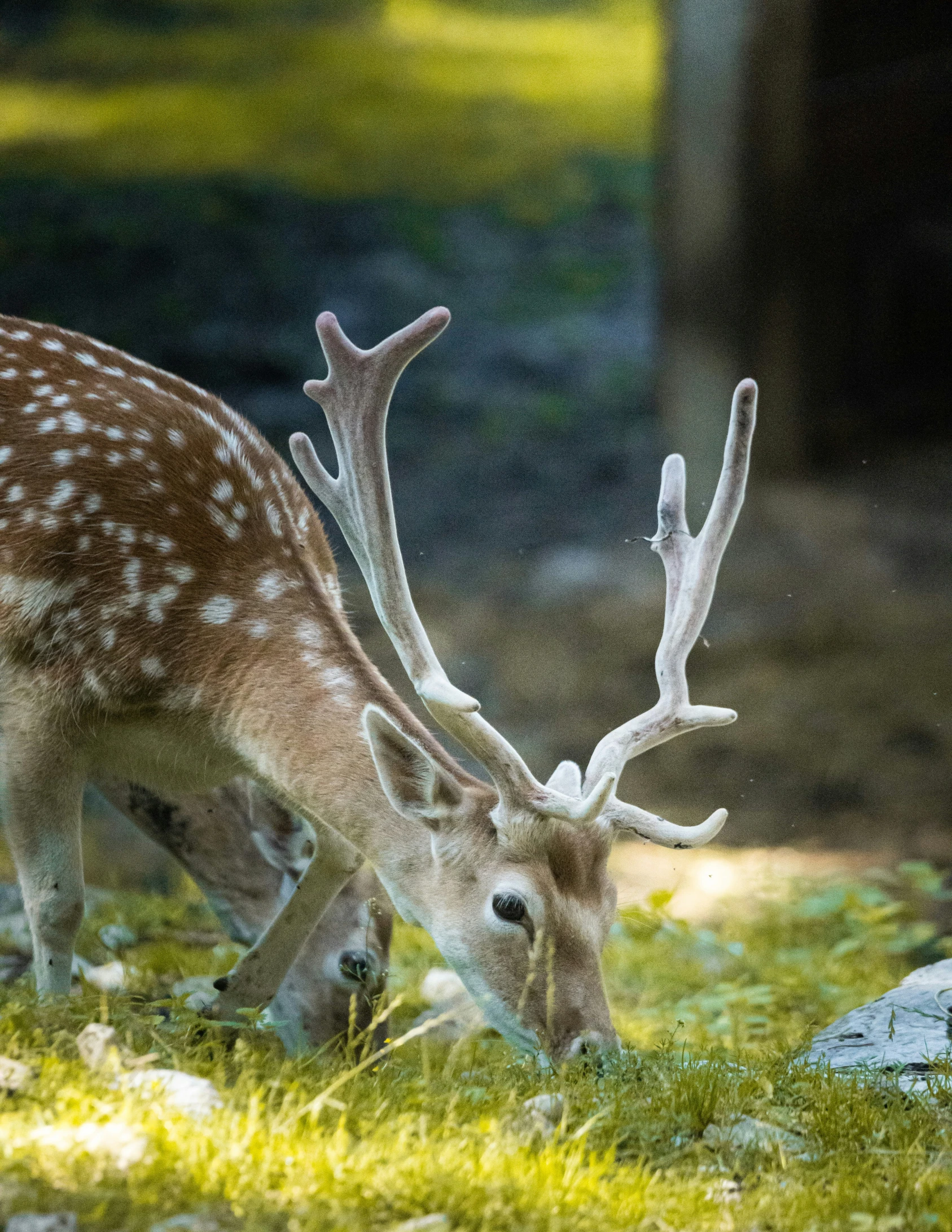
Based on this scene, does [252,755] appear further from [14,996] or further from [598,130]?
[598,130]

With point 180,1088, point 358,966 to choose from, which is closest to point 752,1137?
point 180,1088

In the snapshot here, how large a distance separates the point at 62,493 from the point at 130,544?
0.74 feet

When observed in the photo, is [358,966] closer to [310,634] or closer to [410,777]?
[410,777]

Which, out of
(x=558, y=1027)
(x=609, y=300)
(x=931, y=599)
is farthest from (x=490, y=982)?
(x=609, y=300)

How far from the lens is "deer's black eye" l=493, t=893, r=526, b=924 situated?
3215 millimetres

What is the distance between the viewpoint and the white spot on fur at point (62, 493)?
3645mm

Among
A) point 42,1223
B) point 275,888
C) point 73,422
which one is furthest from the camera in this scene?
point 275,888

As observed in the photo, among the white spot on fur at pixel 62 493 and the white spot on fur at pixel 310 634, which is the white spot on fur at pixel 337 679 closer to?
the white spot on fur at pixel 310 634

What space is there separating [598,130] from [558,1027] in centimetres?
1453

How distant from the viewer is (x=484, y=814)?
3.33m

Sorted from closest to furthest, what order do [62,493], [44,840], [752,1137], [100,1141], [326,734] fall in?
[100,1141]
[752,1137]
[326,734]
[44,840]
[62,493]

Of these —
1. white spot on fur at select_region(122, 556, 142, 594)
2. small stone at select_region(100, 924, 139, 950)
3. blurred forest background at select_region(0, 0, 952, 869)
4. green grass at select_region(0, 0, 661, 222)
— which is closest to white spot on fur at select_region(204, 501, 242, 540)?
white spot on fur at select_region(122, 556, 142, 594)

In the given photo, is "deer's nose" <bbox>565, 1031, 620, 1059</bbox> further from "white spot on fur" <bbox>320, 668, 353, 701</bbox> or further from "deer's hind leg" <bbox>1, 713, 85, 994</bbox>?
"deer's hind leg" <bbox>1, 713, 85, 994</bbox>

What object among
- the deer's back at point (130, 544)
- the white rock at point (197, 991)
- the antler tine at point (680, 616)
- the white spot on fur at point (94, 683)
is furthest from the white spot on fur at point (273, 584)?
the white rock at point (197, 991)
